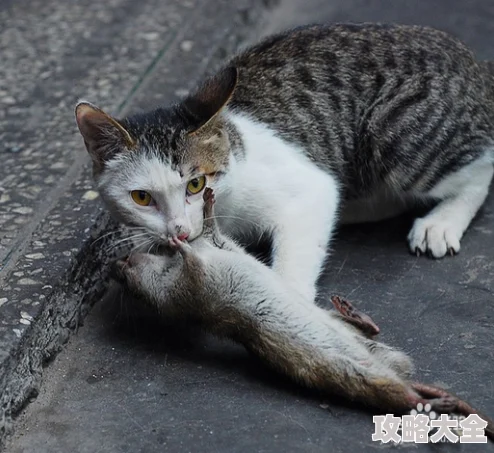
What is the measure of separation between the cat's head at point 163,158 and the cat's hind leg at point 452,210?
880mm

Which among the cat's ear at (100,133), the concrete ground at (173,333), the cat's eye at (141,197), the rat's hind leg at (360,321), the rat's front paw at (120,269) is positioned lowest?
the concrete ground at (173,333)

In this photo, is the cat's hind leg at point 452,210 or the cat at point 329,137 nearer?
the cat at point 329,137

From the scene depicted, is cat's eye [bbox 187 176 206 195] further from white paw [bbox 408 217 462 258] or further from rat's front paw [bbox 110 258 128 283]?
white paw [bbox 408 217 462 258]

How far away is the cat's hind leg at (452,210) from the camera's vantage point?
350 cm

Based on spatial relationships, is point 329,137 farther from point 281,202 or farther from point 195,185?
point 195,185

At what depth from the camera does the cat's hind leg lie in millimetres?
3498

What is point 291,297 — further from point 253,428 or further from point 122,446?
point 122,446

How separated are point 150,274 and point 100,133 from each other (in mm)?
Answer: 492

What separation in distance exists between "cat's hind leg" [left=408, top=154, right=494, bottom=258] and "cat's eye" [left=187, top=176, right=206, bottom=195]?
96 cm

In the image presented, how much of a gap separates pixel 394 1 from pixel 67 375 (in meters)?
3.74

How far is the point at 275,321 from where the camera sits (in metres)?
2.70

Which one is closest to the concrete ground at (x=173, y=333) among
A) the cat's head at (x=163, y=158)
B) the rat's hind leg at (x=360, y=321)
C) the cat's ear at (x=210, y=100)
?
the rat's hind leg at (x=360, y=321)

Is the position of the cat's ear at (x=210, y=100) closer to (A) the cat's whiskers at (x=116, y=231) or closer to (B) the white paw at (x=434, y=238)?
(A) the cat's whiskers at (x=116, y=231)

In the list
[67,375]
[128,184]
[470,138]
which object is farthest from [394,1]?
[67,375]
